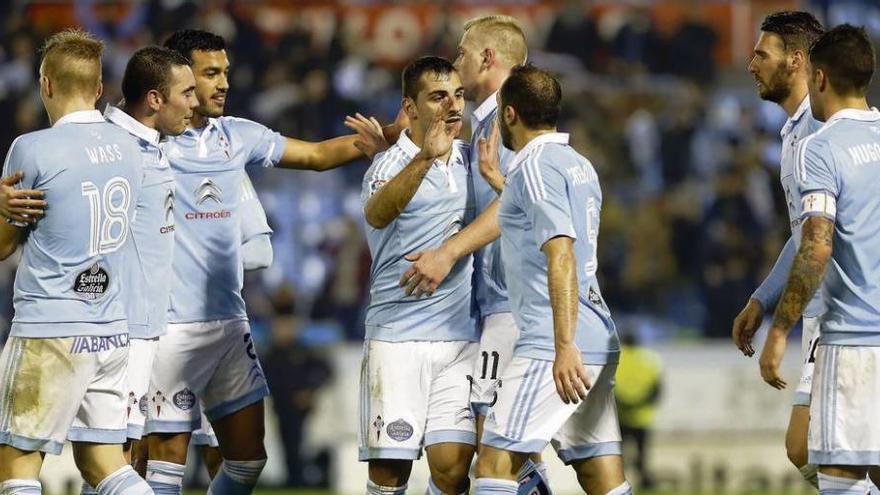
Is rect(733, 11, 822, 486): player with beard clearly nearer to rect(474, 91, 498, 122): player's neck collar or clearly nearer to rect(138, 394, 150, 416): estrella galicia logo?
rect(474, 91, 498, 122): player's neck collar

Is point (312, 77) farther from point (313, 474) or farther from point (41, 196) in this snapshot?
point (41, 196)

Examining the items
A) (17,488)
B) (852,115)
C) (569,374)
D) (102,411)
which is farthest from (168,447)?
(852,115)

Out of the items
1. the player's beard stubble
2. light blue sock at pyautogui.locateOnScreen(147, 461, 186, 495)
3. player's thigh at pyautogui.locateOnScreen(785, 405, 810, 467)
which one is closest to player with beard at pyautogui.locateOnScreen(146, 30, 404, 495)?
light blue sock at pyautogui.locateOnScreen(147, 461, 186, 495)

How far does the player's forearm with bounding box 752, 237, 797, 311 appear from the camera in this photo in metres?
6.89

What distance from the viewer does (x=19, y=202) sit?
5988 mm

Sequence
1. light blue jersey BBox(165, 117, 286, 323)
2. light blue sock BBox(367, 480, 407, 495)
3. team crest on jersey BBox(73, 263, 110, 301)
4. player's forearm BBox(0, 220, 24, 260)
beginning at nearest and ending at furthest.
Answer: player's forearm BBox(0, 220, 24, 260), team crest on jersey BBox(73, 263, 110, 301), light blue sock BBox(367, 480, 407, 495), light blue jersey BBox(165, 117, 286, 323)

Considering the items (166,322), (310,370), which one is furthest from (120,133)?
(310,370)

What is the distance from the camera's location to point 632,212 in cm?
1488

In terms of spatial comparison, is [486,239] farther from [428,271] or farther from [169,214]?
[169,214]

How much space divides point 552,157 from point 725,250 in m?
8.45

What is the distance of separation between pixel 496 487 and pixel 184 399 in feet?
6.24

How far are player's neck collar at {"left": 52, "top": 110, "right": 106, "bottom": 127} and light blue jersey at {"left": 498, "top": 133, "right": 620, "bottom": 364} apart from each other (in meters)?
1.73

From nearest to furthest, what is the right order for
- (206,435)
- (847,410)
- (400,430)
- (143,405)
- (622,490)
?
(847,410)
(622,490)
(400,430)
(143,405)
(206,435)

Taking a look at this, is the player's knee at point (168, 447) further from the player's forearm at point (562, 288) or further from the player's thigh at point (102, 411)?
the player's forearm at point (562, 288)
